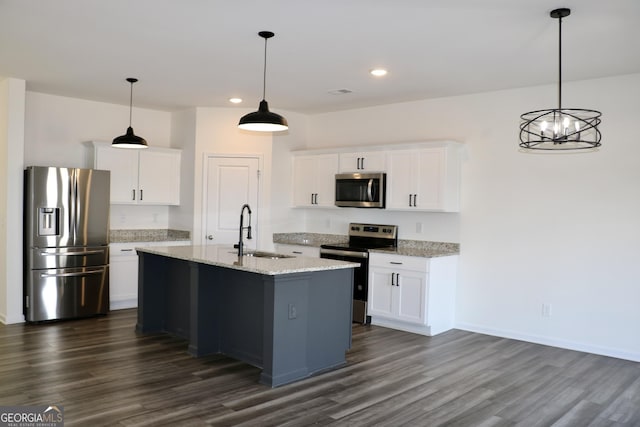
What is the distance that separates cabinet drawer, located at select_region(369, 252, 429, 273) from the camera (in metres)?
5.67

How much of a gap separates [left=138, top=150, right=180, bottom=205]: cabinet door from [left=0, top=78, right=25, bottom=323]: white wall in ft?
5.04

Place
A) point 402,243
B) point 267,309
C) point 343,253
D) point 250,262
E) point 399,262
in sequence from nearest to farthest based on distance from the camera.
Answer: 1. point 267,309
2. point 250,262
3. point 399,262
4. point 343,253
5. point 402,243

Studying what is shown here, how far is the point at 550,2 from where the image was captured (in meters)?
3.29

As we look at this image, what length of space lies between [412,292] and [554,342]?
1512 mm

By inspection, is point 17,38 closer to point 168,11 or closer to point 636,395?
point 168,11

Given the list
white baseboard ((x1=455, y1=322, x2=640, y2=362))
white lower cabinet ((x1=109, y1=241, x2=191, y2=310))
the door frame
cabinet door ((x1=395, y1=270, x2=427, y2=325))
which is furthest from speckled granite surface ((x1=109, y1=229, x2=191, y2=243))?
white baseboard ((x1=455, y1=322, x2=640, y2=362))

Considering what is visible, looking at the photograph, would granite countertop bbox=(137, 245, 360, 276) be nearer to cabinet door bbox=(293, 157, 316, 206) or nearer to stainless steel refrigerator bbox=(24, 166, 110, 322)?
stainless steel refrigerator bbox=(24, 166, 110, 322)

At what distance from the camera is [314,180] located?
A: 7.24 m

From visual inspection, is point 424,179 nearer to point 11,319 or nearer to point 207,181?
point 207,181

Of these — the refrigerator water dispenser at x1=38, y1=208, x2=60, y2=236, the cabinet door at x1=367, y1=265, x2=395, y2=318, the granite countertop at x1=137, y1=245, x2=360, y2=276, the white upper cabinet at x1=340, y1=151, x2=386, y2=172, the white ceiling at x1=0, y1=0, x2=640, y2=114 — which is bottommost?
the cabinet door at x1=367, y1=265, x2=395, y2=318

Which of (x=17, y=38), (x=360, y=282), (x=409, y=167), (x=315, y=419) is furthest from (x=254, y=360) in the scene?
(x=17, y=38)

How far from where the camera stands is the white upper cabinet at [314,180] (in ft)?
23.1

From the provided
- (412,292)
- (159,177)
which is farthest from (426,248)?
(159,177)

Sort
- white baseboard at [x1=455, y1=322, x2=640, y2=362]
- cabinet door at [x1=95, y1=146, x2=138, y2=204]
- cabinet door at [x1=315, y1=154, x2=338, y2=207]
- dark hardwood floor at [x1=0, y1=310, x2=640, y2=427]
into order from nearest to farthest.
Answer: dark hardwood floor at [x1=0, y1=310, x2=640, y2=427] < white baseboard at [x1=455, y1=322, x2=640, y2=362] < cabinet door at [x1=95, y1=146, x2=138, y2=204] < cabinet door at [x1=315, y1=154, x2=338, y2=207]
